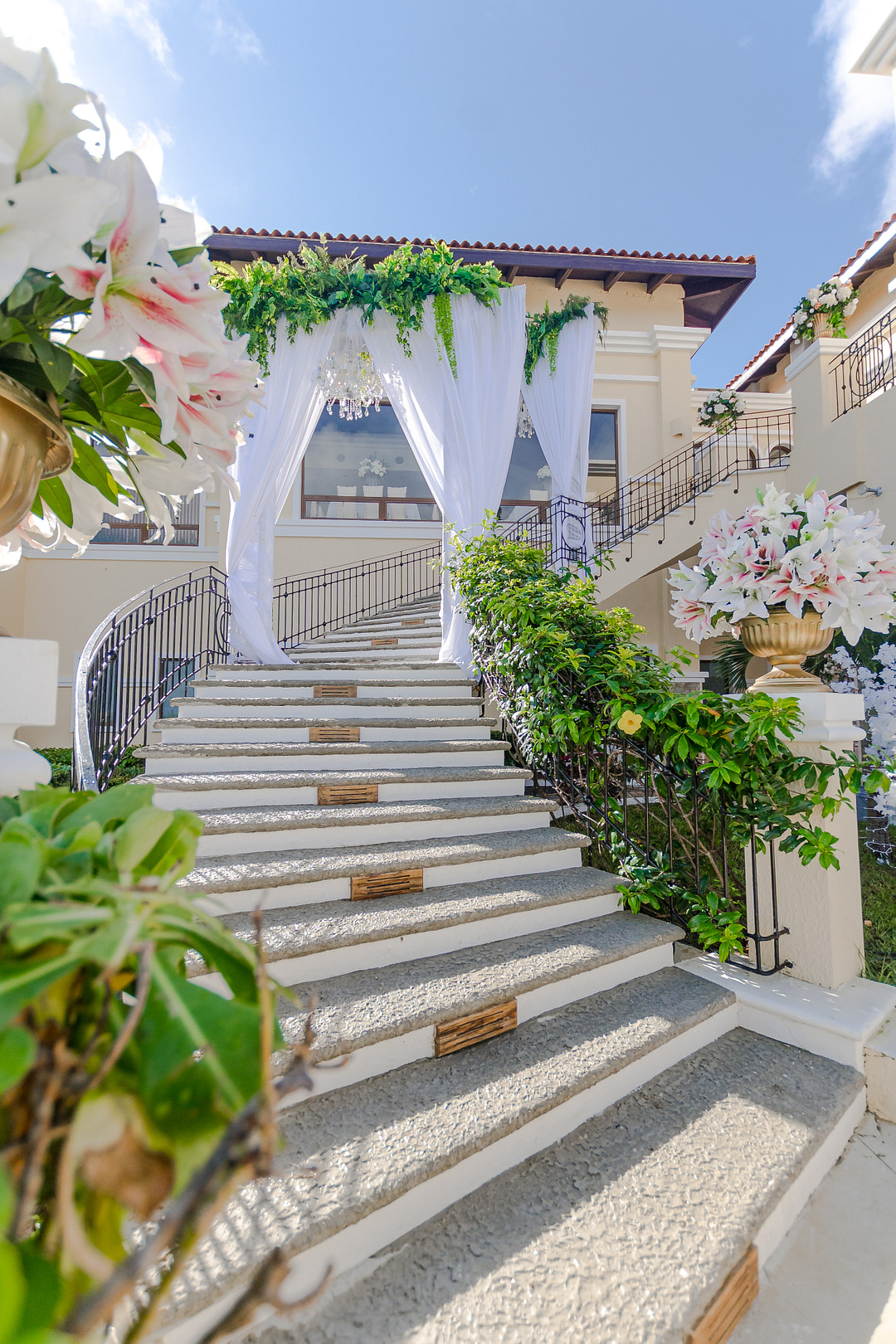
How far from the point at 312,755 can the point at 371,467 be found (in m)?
8.27

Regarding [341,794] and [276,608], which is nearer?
[341,794]

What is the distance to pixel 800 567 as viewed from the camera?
2.54 m

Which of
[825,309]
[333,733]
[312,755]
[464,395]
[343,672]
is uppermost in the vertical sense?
[825,309]

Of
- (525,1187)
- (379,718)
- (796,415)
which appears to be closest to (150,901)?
(525,1187)

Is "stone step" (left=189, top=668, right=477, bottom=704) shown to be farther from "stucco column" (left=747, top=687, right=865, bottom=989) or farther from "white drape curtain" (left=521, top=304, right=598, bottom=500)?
"white drape curtain" (left=521, top=304, right=598, bottom=500)

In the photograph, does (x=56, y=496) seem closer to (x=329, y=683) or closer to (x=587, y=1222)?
(x=587, y=1222)

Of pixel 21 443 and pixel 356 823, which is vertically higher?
pixel 21 443

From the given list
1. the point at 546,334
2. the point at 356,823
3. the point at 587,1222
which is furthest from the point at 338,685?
the point at 546,334

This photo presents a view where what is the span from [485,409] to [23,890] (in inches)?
236

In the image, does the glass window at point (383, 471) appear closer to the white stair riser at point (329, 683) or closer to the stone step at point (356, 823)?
the white stair riser at point (329, 683)

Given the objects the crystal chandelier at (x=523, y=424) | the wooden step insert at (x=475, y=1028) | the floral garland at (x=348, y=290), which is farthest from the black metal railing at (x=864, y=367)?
the wooden step insert at (x=475, y=1028)

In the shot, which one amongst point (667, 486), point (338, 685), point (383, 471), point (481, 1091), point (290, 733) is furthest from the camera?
point (383, 471)

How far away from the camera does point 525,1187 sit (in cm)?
170

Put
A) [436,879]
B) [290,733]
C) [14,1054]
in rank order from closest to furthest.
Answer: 1. [14,1054]
2. [436,879]
3. [290,733]
